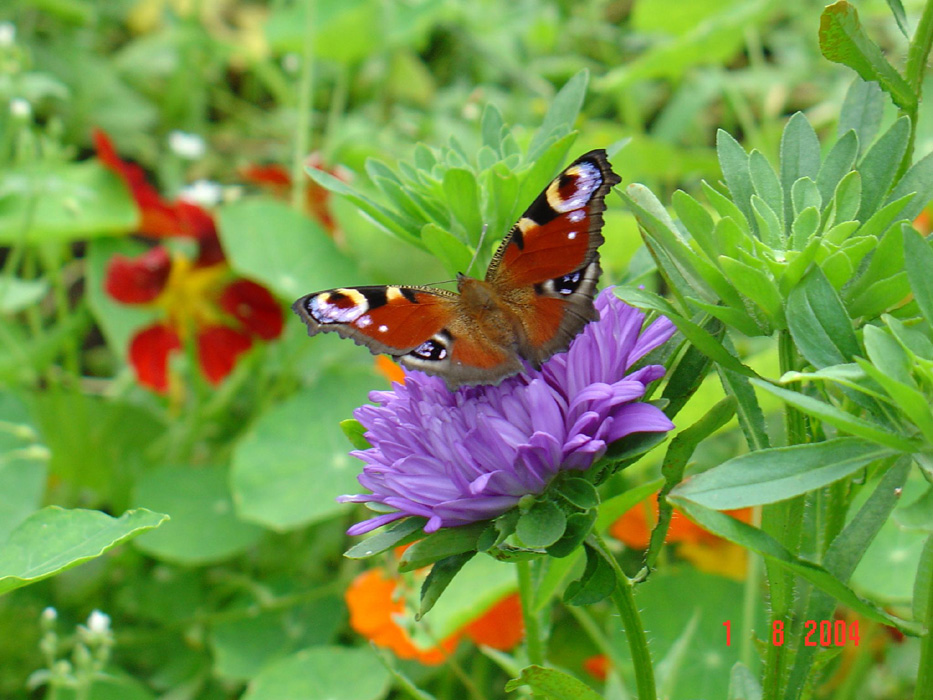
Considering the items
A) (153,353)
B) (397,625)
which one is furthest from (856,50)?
(153,353)

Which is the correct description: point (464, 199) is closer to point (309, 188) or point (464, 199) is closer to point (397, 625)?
point (397, 625)

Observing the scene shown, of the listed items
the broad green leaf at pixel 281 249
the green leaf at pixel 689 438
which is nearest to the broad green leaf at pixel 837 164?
the green leaf at pixel 689 438

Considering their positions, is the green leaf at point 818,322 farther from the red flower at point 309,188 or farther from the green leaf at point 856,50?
the red flower at point 309,188

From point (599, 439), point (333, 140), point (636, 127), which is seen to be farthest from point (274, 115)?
point (599, 439)

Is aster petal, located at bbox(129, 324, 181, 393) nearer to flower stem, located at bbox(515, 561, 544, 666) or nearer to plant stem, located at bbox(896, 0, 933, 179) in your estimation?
flower stem, located at bbox(515, 561, 544, 666)

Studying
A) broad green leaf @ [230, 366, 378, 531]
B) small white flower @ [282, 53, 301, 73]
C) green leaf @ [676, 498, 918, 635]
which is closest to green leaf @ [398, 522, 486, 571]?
green leaf @ [676, 498, 918, 635]

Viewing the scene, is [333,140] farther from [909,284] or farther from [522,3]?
[909,284]
